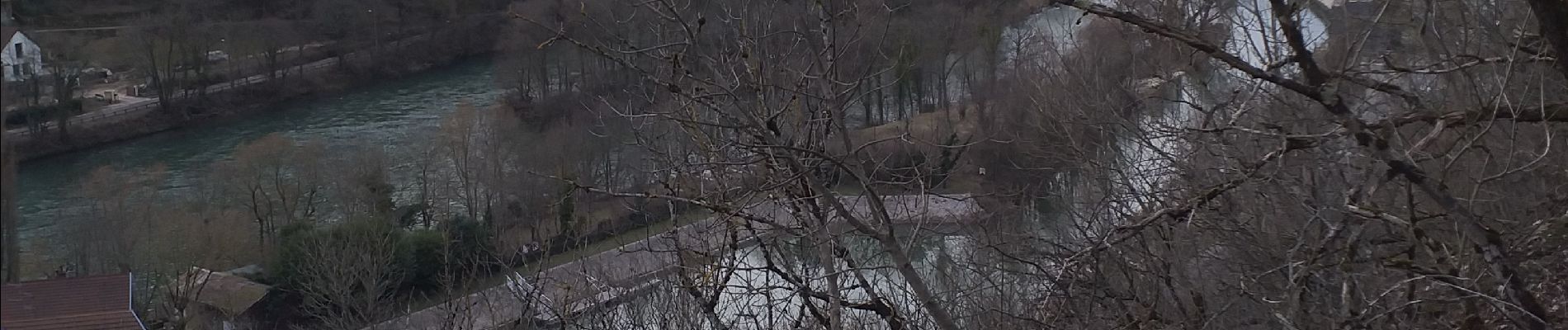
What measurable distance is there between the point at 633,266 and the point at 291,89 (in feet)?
39.8

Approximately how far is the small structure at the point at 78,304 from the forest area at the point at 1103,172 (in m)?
1.00

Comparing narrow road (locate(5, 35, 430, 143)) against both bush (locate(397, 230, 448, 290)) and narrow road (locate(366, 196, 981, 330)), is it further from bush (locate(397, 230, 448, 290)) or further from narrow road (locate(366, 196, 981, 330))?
narrow road (locate(366, 196, 981, 330))

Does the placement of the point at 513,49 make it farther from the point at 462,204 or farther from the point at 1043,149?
the point at 1043,149

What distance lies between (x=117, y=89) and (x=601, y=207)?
27.4ft

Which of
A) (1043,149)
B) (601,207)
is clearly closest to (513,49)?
(601,207)

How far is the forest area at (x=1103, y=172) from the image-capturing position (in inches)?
77.8

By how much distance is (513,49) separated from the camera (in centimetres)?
1463

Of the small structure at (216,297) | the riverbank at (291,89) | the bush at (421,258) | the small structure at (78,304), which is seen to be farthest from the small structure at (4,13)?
the riverbank at (291,89)

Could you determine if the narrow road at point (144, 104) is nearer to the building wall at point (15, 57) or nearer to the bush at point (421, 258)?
the bush at point (421, 258)

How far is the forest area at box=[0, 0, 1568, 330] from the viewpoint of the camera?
1977 mm

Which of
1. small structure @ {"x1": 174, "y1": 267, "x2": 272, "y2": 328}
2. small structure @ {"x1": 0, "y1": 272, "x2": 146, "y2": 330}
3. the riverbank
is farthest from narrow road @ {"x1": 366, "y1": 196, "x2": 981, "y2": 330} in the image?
the riverbank

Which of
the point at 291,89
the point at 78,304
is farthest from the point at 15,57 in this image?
the point at 291,89

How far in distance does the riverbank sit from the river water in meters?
0.10

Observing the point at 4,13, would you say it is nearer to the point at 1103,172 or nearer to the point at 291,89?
the point at 1103,172
